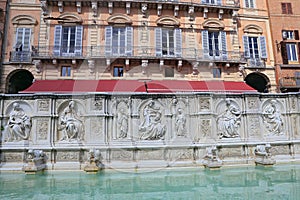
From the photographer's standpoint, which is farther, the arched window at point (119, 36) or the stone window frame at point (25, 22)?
the stone window frame at point (25, 22)

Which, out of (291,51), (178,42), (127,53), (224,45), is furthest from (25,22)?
(291,51)

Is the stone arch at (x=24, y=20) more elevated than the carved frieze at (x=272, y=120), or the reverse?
the stone arch at (x=24, y=20)

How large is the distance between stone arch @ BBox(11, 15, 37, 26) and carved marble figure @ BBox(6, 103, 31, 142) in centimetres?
1235

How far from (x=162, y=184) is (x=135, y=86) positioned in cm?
918

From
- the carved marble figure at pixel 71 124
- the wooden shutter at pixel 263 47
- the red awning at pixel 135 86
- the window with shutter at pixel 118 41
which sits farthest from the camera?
the wooden shutter at pixel 263 47

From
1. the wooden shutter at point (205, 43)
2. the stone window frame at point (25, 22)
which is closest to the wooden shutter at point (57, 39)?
the stone window frame at point (25, 22)

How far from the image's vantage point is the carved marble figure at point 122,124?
243 inches

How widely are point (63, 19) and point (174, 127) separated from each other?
1323 centimetres

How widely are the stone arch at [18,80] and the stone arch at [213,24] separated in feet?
45.7

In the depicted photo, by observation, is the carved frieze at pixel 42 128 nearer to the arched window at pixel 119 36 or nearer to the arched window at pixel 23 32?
the arched window at pixel 119 36

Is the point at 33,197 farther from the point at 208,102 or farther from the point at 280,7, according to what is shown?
the point at 280,7

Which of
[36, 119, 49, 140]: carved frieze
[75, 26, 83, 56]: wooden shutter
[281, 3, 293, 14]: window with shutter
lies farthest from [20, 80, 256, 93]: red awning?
[281, 3, 293, 14]: window with shutter

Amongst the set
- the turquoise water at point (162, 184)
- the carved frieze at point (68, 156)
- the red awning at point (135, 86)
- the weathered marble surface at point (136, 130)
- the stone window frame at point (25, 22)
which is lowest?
the turquoise water at point (162, 184)

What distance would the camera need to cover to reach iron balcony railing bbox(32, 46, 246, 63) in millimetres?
14750
